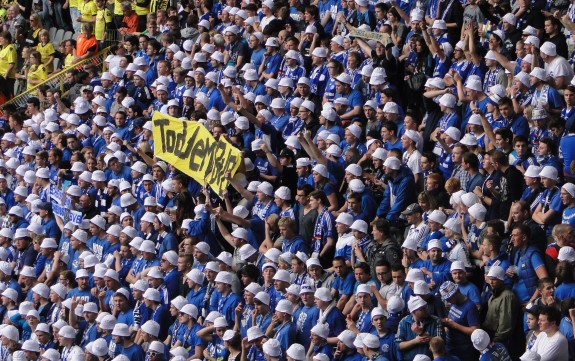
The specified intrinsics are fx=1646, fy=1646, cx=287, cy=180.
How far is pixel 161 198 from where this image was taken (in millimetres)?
21109

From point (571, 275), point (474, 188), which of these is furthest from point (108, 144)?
point (571, 275)

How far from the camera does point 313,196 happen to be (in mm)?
18516

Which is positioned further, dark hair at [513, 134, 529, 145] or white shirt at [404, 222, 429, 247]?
dark hair at [513, 134, 529, 145]

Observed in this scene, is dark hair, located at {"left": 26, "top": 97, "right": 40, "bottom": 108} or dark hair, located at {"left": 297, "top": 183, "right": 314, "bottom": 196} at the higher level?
dark hair, located at {"left": 297, "top": 183, "right": 314, "bottom": 196}

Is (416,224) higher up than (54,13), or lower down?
higher up

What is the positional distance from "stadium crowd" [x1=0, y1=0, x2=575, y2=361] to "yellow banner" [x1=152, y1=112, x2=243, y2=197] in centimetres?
16

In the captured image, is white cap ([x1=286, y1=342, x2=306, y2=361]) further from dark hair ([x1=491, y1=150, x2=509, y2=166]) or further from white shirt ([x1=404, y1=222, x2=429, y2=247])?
dark hair ([x1=491, y1=150, x2=509, y2=166])

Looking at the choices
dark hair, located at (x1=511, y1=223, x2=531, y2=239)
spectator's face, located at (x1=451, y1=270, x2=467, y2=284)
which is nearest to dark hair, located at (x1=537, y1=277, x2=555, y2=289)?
dark hair, located at (x1=511, y1=223, x2=531, y2=239)

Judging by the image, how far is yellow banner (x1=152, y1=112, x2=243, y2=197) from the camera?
66.3 feet

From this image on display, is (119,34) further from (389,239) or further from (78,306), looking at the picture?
(389,239)

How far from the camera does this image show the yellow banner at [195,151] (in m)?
20.2

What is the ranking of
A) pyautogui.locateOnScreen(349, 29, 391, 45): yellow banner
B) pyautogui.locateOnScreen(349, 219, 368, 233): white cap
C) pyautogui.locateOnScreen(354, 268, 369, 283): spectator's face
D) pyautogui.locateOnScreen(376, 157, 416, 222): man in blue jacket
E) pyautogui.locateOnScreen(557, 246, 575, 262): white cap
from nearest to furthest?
pyautogui.locateOnScreen(557, 246, 575, 262): white cap
pyautogui.locateOnScreen(354, 268, 369, 283): spectator's face
pyautogui.locateOnScreen(349, 219, 368, 233): white cap
pyautogui.locateOnScreen(376, 157, 416, 222): man in blue jacket
pyautogui.locateOnScreen(349, 29, 391, 45): yellow banner

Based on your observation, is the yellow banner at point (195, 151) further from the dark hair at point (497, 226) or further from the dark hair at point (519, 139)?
the dark hair at point (497, 226)

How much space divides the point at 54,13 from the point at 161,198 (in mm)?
8997
